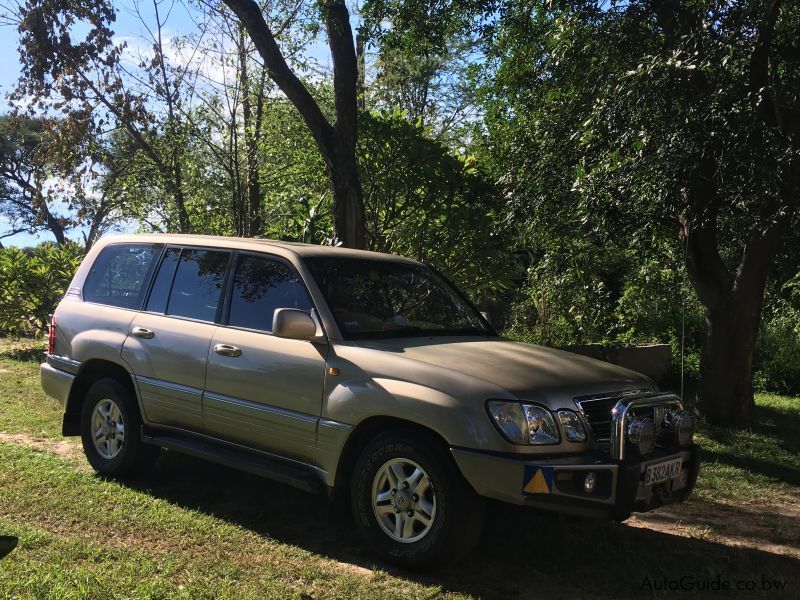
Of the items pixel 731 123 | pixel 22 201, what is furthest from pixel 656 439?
pixel 22 201

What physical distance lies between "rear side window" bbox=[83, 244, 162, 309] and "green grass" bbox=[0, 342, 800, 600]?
137 centimetres

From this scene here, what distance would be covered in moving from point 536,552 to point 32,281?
12.4 metres

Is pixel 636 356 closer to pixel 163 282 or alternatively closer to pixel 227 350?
pixel 163 282

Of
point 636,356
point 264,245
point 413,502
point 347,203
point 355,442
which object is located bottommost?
point 413,502

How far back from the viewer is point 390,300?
5340 millimetres

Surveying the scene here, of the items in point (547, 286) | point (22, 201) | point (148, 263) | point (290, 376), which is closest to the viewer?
point (290, 376)

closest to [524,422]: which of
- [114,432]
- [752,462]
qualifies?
[114,432]

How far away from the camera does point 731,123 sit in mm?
6070

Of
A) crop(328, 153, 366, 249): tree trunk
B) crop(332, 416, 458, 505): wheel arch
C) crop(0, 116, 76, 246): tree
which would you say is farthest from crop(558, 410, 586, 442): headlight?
crop(0, 116, 76, 246): tree

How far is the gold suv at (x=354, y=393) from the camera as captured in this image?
4.08 m

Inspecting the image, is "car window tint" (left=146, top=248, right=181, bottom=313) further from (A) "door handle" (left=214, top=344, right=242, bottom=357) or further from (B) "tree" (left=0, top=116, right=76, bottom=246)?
(B) "tree" (left=0, top=116, right=76, bottom=246)

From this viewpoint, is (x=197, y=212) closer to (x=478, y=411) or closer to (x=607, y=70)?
(x=607, y=70)

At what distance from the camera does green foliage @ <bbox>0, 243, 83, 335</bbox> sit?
14.5 m

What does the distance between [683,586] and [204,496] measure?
3250 mm
